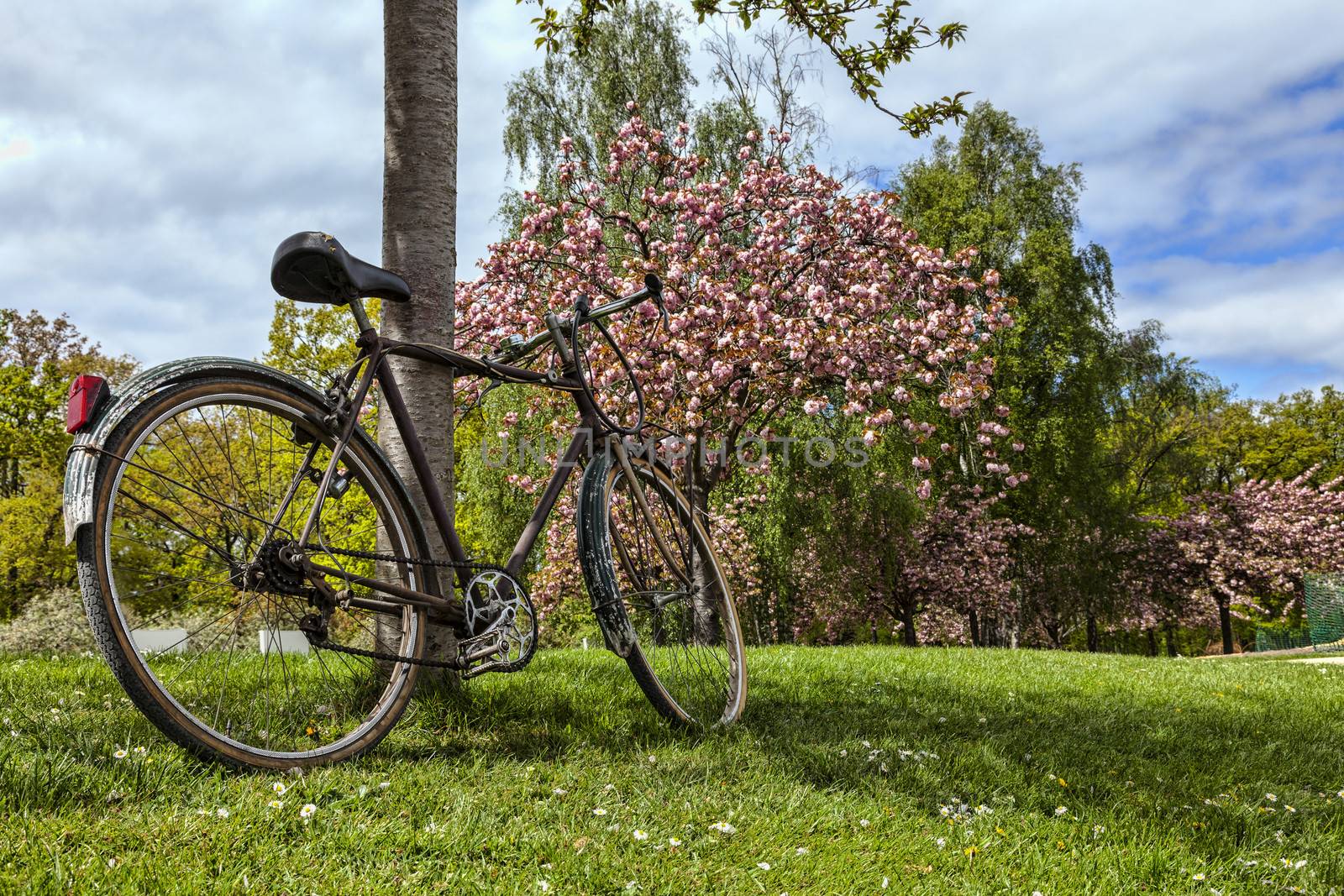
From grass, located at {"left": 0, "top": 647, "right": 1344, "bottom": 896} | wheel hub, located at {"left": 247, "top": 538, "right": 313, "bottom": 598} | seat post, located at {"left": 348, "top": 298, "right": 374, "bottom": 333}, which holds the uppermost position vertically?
seat post, located at {"left": 348, "top": 298, "right": 374, "bottom": 333}

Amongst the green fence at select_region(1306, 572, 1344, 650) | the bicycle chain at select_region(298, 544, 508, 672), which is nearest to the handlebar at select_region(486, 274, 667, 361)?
the bicycle chain at select_region(298, 544, 508, 672)

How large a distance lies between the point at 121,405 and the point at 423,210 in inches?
66.4

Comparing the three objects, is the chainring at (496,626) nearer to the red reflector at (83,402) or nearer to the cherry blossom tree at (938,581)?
the red reflector at (83,402)

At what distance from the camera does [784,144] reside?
13703mm

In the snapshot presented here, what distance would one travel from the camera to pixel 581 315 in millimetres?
3369

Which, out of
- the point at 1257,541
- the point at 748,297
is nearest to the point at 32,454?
the point at 748,297

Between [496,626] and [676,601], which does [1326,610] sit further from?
[496,626]

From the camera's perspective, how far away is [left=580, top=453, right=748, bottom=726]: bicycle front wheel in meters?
3.14

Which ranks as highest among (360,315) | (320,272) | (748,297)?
(748,297)

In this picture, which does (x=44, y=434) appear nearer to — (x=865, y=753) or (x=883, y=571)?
(x=883, y=571)

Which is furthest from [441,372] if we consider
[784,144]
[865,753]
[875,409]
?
[784,144]

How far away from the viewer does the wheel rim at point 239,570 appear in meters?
2.37

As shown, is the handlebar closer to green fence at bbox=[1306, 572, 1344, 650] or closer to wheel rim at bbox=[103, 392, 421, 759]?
wheel rim at bbox=[103, 392, 421, 759]

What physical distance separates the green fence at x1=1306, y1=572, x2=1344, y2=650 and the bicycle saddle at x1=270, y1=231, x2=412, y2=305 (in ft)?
72.2
